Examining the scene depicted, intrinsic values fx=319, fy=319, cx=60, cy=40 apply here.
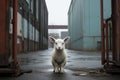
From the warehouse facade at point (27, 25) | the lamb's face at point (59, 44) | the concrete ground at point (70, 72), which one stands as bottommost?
the concrete ground at point (70, 72)

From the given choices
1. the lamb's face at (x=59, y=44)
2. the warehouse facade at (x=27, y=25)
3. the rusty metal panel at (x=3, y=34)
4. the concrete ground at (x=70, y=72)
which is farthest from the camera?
the warehouse facade at (x=27, y=25)

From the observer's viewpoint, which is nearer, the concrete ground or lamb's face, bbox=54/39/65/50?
the concrete ground

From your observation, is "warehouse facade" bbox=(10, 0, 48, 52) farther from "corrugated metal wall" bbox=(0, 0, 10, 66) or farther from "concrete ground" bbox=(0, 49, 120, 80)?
"corrugated metal wall" bbox=(0, 0, 10, 66)

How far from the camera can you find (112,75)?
7645 mm

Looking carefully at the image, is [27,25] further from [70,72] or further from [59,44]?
[59,44]

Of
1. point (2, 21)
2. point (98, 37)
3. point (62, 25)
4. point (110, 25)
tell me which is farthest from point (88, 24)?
point (62, 25)

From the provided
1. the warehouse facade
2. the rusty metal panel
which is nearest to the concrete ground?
the rusty metal panel

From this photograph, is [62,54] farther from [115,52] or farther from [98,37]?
[98,37]

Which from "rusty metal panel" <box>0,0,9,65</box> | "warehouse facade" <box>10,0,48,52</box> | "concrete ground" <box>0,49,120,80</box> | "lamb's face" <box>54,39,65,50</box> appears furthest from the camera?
"warehouse facade" <box>10,0,48,52</box>

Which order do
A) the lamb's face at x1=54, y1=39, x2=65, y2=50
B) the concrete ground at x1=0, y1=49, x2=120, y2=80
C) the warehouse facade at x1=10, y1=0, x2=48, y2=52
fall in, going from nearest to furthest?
the concrete ground at x1=0, y1=49, x2=120, y2=80, the lamb's face at x1=54, y1=39, x2=65, y2=50, the warehouse facade at x1=10, y1=0, x2=48, y2=52

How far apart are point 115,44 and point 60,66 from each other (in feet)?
5.14

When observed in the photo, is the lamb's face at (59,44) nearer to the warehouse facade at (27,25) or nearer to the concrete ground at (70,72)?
the concrete ground at (70,72)

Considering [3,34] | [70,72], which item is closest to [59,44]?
[70,72]

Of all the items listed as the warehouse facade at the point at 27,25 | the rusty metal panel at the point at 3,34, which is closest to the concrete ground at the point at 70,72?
the rusty metal panel at the point at 3,34
